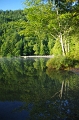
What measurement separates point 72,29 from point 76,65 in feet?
20.0

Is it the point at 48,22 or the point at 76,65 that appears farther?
the point at 48,22

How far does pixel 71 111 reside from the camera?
28.2 ft

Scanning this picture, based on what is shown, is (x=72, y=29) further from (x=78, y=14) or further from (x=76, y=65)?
(x=76, y=65)

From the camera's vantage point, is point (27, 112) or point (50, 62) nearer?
point (27, 112)

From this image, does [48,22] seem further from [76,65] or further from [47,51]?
[47,51]

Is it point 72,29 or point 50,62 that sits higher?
point 72,29

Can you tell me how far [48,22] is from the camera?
28.4m

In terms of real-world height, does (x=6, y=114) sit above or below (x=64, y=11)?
below

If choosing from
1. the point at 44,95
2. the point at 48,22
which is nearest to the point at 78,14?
the point at 48,22

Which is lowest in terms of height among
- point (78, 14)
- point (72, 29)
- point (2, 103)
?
point (2, 103)

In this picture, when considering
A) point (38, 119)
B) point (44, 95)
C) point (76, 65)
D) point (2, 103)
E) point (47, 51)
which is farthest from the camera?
point (47, 51)

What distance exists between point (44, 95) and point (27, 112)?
3079mm

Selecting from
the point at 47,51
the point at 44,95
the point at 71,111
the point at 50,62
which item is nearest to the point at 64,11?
the point at 50,62

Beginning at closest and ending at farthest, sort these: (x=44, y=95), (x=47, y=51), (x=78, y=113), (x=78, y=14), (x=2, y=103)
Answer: (x=78, y=113) → (x=2, y=103) → (x=44, y=95) → (x=78, y=14) → (x=47, y=51)
